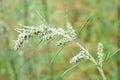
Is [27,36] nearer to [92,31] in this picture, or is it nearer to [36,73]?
[36,73]

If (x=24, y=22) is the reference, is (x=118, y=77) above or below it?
below

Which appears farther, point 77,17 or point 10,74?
point 77,17

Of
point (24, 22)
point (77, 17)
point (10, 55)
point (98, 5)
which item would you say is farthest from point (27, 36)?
point (77, 17)

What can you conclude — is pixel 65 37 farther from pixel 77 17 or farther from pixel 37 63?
pixel 77 17

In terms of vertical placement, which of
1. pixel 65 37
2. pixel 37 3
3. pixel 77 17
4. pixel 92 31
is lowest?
pixel 65 37

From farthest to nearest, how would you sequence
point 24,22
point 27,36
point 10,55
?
1. point 24,22
2. point 10,55
3. point 27,36

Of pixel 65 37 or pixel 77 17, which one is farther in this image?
pixel 77 17

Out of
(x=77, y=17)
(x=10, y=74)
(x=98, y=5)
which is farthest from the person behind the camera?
(x=77, y=17)

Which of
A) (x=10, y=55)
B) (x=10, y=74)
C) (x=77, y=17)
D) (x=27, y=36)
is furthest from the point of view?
(x=77, y=17)

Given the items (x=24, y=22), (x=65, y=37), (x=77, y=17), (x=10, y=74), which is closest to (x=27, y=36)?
(x=65, y=37)
